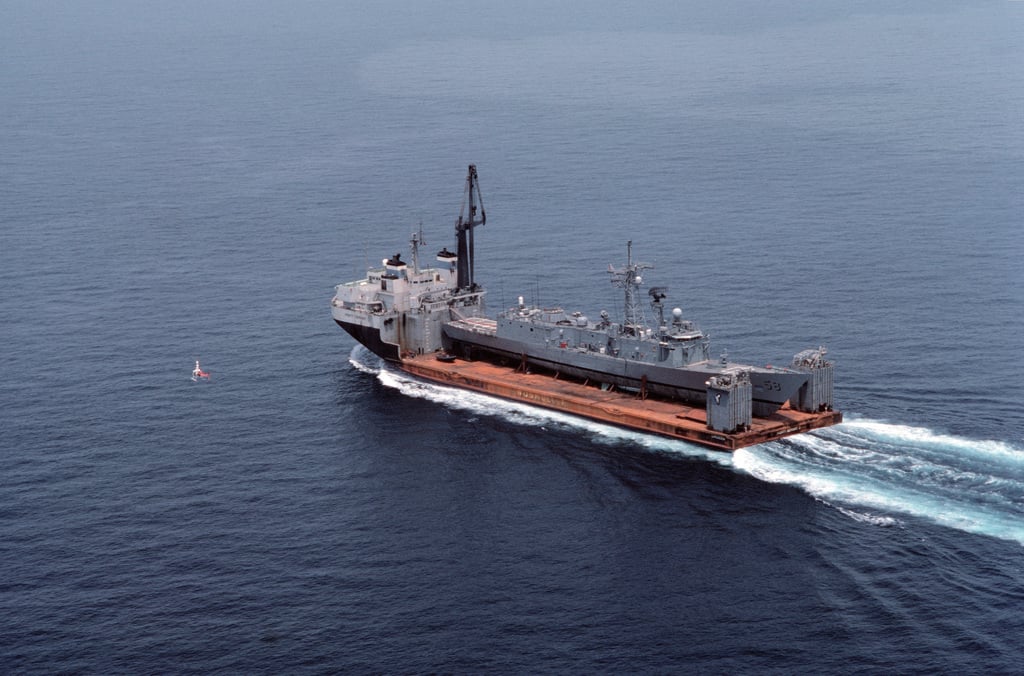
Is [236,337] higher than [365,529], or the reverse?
[236,337]

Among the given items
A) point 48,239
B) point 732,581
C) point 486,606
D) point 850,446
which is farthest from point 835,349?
point 48,239

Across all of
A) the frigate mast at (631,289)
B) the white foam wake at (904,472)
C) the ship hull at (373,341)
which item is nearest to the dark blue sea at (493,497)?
the white foam wake at (904,472)

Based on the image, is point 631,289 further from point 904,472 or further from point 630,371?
point 904,472

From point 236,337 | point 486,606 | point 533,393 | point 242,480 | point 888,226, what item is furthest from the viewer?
point 888,226

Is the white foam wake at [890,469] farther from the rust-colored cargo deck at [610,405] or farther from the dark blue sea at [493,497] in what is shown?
the rust-colored cargo deck at [610,405]

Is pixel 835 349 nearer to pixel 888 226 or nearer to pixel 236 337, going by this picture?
pixel 888 226

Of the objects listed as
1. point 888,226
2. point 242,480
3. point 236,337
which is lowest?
point 242,480
